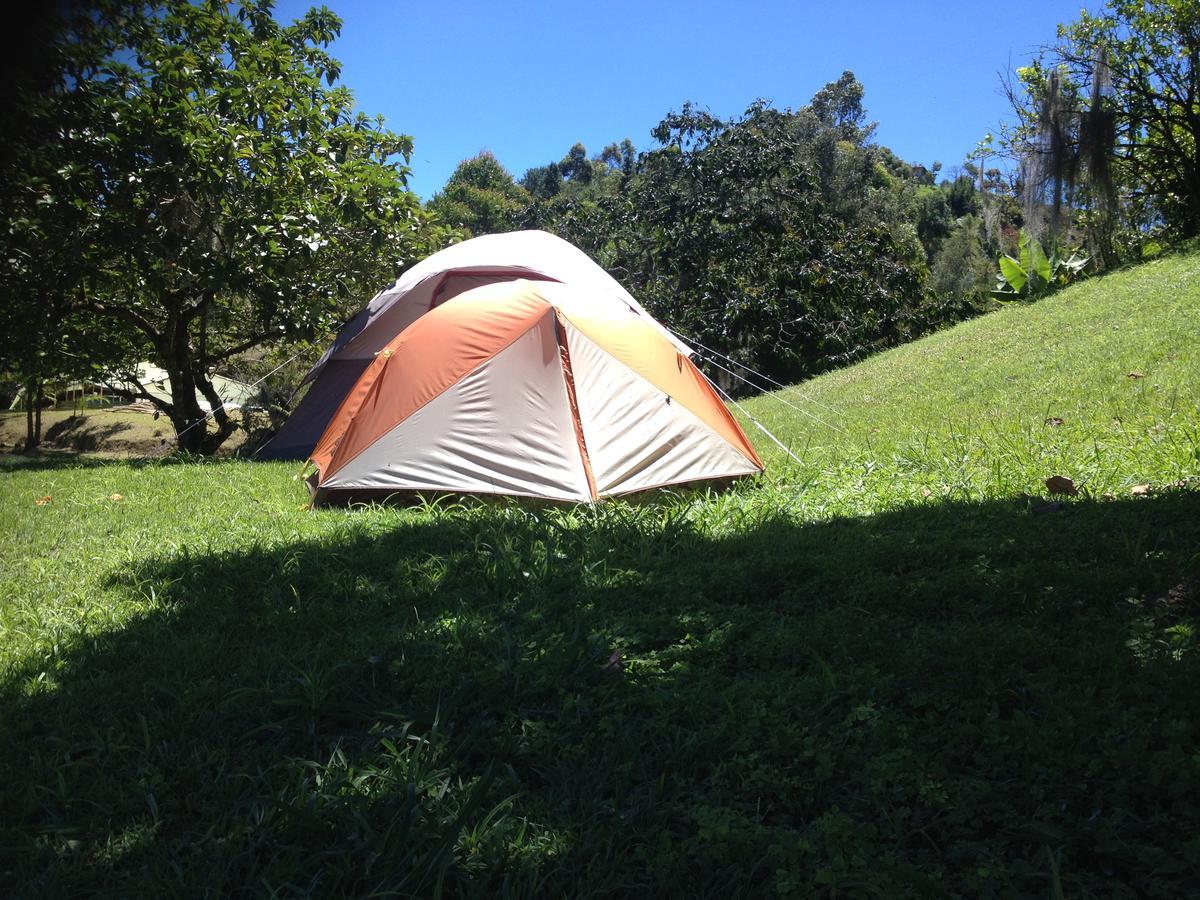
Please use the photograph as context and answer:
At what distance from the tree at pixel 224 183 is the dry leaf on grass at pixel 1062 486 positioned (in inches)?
313

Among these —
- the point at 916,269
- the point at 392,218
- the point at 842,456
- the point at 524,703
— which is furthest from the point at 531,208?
the point at 524,703

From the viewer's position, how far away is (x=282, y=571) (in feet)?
15.1

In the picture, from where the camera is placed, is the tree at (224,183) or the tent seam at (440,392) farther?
the tree at (224,183)

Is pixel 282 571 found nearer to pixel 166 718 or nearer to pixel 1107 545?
pixel 166 718

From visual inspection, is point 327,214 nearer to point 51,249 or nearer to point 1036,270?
point 51,249

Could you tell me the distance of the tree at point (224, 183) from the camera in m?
9.25

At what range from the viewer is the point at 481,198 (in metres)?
56.1

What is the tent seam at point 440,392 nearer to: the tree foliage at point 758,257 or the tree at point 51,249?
the tree at point 51,249

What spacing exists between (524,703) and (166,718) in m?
1.22

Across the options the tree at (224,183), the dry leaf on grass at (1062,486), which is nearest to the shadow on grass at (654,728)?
the dry leaf on grass at (1062,486)

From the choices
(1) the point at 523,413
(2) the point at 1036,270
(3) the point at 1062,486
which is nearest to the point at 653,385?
Result: (1) the point at 523,413

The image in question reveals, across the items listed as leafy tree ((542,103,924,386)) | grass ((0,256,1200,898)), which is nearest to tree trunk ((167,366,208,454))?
grass ((0,256,1200,898))

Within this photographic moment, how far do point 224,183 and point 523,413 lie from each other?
18.3 ft

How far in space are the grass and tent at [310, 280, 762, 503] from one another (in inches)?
28.3
